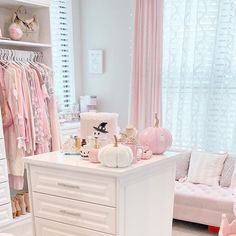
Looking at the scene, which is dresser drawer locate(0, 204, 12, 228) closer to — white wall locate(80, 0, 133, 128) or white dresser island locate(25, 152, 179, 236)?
white dresser island locate(25, 152, 179, 236)

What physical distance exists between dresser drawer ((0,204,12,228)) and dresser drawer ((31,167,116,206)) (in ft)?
3.50

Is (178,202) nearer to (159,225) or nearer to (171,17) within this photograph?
(159,225)

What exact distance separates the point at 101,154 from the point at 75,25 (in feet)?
10.5

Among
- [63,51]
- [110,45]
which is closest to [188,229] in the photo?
[110,45]

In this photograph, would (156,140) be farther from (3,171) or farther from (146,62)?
(146,62)

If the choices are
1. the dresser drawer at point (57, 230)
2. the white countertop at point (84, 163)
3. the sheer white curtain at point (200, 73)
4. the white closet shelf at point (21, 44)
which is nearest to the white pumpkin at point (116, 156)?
the white countertop at point (84, 163)

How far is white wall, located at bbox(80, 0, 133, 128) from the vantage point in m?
4.11

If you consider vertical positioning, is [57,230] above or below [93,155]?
below

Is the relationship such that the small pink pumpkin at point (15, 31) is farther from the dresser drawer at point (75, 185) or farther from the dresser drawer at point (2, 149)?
the dresser drawer at point (75, 185)

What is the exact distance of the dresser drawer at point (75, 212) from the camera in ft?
5.16

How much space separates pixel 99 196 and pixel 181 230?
1850 mm

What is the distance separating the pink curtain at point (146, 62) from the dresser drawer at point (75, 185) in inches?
90.5

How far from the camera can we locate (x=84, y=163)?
1.65 meters

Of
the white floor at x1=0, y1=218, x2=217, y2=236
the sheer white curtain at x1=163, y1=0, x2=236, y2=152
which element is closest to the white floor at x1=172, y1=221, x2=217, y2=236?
the white floor at x1=0, y1=218, x2=217, y2=236
